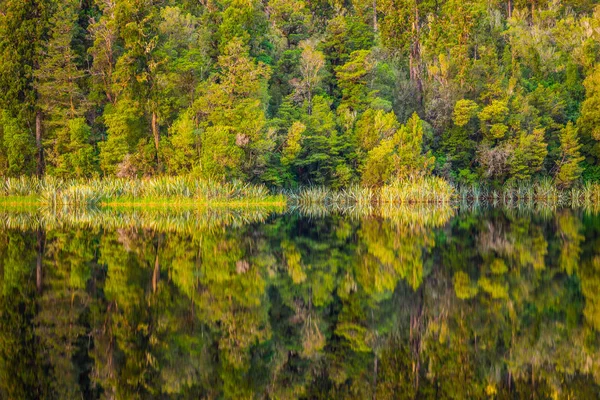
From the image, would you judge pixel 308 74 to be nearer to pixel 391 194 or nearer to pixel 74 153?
pixel 391 194

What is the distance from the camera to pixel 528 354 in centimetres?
915

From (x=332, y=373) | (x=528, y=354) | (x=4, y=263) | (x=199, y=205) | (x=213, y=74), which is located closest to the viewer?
(x=332, y=373)

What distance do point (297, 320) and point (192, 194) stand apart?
3173 cm

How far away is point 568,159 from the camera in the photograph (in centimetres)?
5853

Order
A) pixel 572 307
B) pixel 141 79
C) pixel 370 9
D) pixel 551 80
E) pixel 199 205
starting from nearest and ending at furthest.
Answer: pixel 572 307
pixel 199 205
pixel 141 79
pixel 551 80
pixel 370 9

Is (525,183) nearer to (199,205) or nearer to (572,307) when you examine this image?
(199,205)

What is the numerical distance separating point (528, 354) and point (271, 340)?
3.37m

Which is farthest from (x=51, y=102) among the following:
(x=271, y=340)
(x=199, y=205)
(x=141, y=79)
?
(x=271, y=340)

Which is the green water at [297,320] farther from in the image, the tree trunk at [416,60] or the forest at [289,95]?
the tree trunk at [416,60]

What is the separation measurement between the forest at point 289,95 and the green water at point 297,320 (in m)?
27.7

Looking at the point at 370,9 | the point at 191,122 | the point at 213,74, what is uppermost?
the point at 370,9

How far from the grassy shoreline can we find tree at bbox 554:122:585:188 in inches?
128

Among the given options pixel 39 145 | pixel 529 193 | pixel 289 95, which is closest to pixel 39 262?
pixel 39 145

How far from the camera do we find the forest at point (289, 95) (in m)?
47.3
